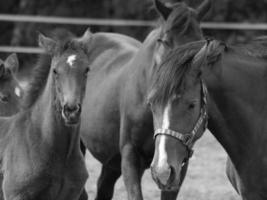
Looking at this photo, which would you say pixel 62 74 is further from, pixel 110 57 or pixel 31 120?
pixel 110 57

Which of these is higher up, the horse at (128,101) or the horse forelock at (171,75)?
the horse forelock at (171,75)

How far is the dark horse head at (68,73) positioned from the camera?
4.86 metres

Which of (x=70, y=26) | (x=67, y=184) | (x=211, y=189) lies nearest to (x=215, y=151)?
(x=211, y=189)

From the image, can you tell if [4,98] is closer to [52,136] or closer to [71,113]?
[52,136]

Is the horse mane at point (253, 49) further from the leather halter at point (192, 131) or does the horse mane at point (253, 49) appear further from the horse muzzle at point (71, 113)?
the horse muzzle at point (71, 113)

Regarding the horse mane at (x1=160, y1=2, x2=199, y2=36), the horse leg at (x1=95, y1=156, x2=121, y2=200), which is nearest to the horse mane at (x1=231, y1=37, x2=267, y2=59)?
the horse mane at (x1=160, y1=2, x2=199, y2=36)

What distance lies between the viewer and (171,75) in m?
4.30

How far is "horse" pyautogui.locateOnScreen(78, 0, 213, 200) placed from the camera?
18.4 feet

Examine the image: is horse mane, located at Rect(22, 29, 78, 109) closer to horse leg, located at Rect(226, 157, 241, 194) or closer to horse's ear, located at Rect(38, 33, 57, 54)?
horse's ear, located at Rect(38, 33, 57, 54)

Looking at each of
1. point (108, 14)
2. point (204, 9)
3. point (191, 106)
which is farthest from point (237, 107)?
point (108, 14)

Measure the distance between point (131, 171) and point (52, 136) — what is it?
2.27 feet

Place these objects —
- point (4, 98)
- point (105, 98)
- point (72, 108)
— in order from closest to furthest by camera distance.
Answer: point (72, 108)
point (105, 98)
point (4, 98)

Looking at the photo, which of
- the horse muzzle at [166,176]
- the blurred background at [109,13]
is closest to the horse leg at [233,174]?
the horse muzzle at [166,176]

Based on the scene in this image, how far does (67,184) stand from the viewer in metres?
5.13
